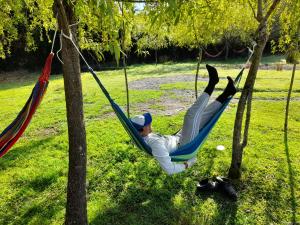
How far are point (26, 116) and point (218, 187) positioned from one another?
2.29 metres

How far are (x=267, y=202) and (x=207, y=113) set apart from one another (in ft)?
3.96

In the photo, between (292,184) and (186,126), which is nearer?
(186,126)

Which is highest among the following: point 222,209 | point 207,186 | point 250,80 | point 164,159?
point 250,80

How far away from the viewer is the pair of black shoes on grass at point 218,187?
11.6 feet

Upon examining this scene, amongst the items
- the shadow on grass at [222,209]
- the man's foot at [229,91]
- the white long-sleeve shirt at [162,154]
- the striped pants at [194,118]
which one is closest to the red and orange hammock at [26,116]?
the white long-sleeve shirt at [162,154]

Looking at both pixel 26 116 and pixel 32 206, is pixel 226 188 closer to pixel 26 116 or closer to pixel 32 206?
pixel 32 206

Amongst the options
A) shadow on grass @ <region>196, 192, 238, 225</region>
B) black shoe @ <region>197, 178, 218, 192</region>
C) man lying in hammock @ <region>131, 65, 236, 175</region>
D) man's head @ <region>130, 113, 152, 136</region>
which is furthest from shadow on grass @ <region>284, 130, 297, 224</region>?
man's head @ <region>130, 113, 152, 136</region>

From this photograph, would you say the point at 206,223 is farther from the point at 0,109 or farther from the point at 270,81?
the point at 270,81

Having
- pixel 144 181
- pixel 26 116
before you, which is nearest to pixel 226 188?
pixel 144 181

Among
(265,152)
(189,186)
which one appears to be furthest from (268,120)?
(189,186)

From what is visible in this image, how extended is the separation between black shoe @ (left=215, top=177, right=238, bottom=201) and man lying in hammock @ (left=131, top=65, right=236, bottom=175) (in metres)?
0.52

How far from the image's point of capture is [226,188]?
358cm

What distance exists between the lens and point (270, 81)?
39.1 ft

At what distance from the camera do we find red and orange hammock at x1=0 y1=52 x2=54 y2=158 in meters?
2.58
